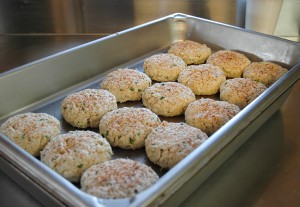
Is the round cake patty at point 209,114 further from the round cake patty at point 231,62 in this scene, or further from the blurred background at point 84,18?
the blurred background at point 84,18

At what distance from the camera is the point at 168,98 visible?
1508mm

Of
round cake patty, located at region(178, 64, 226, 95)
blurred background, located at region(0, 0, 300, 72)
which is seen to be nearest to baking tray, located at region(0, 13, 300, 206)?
round cake patty, located at region(178, 64, 226, 95)

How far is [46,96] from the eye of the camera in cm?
157

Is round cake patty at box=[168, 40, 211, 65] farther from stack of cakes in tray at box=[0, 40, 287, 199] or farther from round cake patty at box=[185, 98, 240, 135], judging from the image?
round cake patty at box=[185, 98, 240, 135]

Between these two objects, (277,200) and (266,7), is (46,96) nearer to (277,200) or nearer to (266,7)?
(277,200)

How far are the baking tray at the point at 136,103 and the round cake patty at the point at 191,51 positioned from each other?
0.31 feet

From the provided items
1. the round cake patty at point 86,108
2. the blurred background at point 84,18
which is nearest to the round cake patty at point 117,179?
the round cake patty at point 86,108

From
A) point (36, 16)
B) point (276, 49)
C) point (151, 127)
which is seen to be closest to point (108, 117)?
point (151, 127)

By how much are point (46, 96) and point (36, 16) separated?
1136 millimetres

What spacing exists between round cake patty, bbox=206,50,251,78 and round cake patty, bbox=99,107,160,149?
55cm

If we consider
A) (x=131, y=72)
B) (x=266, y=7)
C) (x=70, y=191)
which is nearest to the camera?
(x=70, y=191)

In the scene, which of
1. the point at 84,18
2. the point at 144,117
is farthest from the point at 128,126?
the point at 84,18

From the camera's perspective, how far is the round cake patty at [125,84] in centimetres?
160

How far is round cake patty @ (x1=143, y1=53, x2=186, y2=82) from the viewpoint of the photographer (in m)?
1.74
